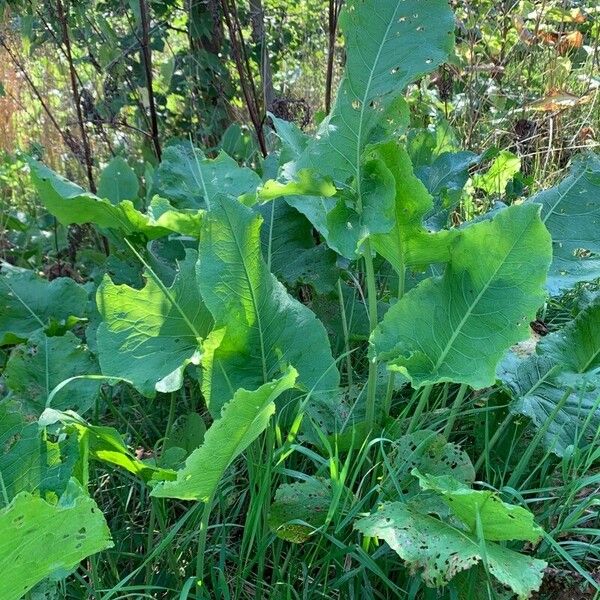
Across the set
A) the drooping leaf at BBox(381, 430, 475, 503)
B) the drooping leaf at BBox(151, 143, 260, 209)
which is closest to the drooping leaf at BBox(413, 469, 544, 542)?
the drooping leaf at BBox(381, 430, 475, 503)

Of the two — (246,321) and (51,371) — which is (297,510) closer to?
(246,321)

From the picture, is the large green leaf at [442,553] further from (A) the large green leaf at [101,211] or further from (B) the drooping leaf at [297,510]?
(A) the large green leaf at [101,211]

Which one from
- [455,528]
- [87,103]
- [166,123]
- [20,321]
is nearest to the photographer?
[455,528]

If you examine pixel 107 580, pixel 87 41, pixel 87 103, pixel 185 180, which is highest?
pixel 87 41

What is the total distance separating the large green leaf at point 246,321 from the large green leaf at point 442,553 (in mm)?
347

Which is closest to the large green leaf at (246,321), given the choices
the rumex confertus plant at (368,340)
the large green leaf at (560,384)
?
the rumex confertus plant at (368,340)

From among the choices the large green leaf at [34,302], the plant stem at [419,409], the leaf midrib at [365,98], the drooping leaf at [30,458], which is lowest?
the plant stem at [419,409]

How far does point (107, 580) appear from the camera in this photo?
144cm

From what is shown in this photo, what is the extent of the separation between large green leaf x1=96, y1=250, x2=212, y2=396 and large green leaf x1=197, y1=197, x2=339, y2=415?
69 millimetres

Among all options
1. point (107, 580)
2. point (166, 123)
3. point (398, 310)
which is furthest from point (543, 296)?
point (166, 123)

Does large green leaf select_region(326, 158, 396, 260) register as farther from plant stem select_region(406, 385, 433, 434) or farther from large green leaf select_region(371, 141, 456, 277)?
plant stem select_region(406, 385, 433, 434)

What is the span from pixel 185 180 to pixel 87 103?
2.41 ft

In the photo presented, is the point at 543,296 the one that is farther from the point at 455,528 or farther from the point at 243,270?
the point at 243,270

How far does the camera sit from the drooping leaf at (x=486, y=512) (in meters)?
1.11
